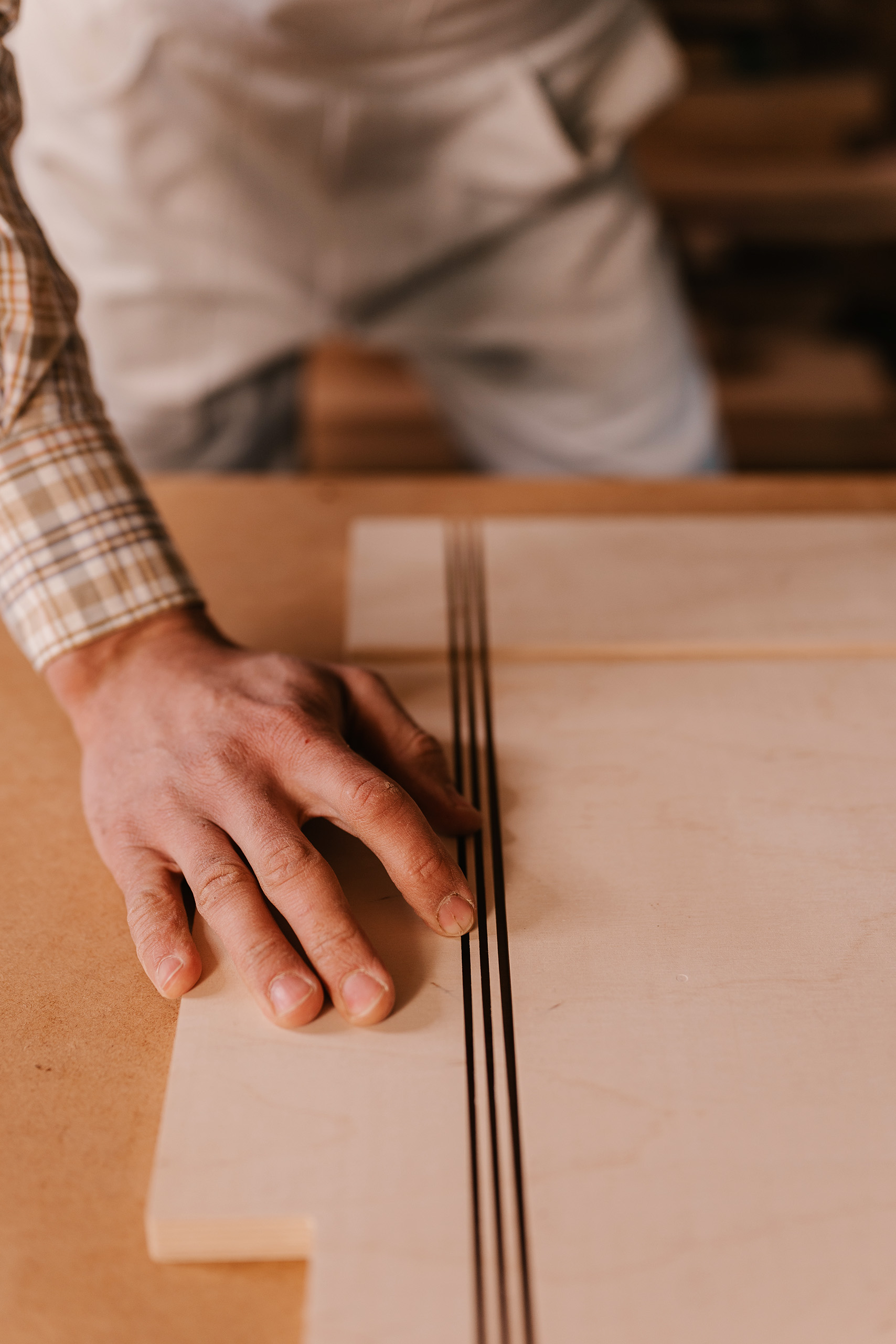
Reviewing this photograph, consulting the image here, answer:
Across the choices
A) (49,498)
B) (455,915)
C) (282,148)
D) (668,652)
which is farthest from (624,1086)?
(282,148)

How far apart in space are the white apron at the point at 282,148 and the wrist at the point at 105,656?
63 cm

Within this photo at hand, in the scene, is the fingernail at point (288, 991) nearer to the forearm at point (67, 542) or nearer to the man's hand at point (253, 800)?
the man's hand at point (253, 800)

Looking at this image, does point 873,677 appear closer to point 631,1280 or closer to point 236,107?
point 631,1280

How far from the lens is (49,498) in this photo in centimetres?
68

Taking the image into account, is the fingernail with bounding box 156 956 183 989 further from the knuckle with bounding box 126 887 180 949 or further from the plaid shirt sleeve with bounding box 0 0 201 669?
the plaid shirt sleeve with bounding box 0 0 201 669

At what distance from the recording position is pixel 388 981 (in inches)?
20.4

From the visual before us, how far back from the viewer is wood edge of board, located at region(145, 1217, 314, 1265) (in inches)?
17.5

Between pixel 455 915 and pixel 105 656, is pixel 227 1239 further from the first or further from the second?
pixel 105 656

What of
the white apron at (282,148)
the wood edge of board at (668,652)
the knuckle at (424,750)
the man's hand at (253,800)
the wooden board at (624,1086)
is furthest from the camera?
the white apron at (282,148)

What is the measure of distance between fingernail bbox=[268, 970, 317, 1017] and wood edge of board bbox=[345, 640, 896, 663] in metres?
0.33

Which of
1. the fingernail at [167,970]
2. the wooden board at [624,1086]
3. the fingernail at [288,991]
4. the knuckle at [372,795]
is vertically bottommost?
the wooden board at [624,1086]

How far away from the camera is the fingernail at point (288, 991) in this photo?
0.51 meters

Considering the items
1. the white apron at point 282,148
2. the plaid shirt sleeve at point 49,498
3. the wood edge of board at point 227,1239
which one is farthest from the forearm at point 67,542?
the white apron at point 282,148

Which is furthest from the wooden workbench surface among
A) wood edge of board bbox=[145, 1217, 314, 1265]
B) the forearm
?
the forearm
